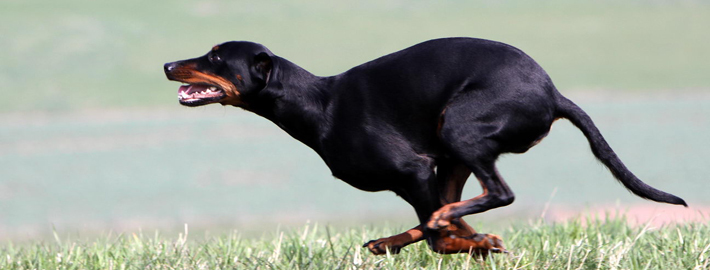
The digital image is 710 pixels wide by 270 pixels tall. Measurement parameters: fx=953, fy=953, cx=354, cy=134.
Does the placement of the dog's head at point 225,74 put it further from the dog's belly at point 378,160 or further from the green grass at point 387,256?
the green grass at point 387,256

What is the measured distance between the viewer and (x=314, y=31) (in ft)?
138

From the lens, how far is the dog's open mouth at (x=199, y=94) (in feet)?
14.7

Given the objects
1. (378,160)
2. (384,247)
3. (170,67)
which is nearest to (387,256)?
(384,247)

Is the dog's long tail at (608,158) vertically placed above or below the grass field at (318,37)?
below

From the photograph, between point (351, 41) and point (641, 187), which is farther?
point (351, 41)

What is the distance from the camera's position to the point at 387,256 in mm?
4359

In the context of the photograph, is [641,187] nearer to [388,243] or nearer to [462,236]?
[462,236]

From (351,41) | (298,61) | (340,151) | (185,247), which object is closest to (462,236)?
(340,151)

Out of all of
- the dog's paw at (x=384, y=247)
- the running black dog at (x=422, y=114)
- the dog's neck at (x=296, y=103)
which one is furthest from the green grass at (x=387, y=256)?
the dog's neck at (x=296, y=103)

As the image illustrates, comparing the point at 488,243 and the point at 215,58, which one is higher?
the point at 215,58

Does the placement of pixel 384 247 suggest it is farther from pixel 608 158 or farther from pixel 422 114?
pixel 608 158

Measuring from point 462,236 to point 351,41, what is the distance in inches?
1409

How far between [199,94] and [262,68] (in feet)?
1.06

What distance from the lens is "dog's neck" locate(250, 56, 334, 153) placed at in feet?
14.8
